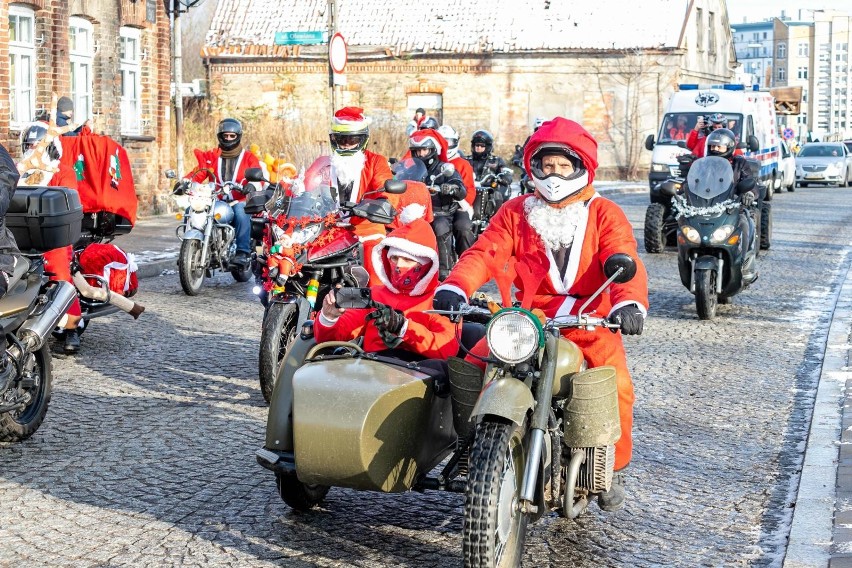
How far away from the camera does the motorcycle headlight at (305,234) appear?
8.09 metres

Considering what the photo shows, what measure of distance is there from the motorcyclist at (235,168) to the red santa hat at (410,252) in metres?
8.25

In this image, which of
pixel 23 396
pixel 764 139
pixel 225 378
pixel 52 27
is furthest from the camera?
pixel 764 139

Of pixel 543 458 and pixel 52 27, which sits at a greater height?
pixel 52 27

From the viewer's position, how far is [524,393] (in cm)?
465

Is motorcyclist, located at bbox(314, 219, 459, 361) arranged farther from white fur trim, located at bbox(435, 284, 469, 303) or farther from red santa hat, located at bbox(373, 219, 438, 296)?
white fur trim, located at bbox(435, 284, 469, 303)

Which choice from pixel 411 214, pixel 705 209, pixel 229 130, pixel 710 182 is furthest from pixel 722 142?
pixel 411 214

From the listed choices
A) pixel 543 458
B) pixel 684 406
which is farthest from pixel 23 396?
pixel 684 406

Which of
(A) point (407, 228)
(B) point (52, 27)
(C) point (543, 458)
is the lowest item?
(C) point (543, 458)

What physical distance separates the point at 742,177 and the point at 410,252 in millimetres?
7623

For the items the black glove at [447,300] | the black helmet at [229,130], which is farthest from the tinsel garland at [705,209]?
the black glove at [447,300]

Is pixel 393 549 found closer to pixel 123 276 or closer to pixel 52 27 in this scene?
pixel 123 276

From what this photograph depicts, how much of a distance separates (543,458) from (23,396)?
3414 millimetres

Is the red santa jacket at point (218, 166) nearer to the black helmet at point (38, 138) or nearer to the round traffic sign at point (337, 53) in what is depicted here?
the black helmet at point (38, 138)

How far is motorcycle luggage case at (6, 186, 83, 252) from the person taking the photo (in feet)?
26.2
